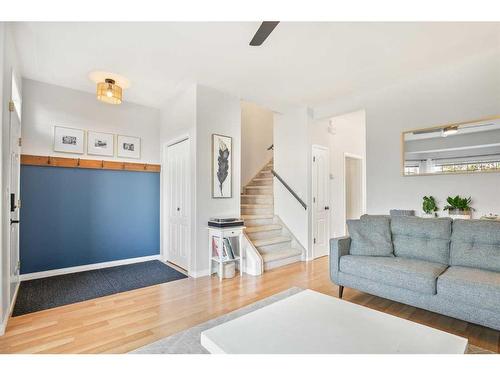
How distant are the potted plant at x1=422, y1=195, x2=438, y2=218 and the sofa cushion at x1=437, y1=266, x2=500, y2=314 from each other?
3.75 feet

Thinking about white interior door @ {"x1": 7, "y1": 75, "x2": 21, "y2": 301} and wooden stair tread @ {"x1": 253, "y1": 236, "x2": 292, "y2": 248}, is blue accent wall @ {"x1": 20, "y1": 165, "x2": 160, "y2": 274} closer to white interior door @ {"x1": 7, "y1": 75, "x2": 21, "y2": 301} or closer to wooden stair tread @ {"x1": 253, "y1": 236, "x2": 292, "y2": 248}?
white interior door @ {"x1": 7, "y1": 75, "x2": 21, "y2": 301}

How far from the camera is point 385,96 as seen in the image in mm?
3850

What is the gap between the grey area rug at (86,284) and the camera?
2.78m

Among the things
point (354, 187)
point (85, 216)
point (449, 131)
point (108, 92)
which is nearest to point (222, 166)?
point (108, 92)

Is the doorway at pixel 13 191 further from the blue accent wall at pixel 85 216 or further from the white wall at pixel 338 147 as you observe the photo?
the white wall at pixel 338 147

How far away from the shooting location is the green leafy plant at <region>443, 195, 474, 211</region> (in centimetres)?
307

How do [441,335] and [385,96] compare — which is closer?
[441,335]

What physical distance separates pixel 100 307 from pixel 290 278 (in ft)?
7.31

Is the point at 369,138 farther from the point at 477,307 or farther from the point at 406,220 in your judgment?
the point at 477,307

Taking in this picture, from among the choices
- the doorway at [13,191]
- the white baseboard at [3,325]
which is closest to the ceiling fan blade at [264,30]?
the doorway at [13,191]

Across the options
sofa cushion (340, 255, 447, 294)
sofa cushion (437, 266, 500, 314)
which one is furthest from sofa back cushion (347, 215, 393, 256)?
sofa cushion (437, 266, 500, 314)

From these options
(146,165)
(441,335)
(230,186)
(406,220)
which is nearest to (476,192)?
(406,220)

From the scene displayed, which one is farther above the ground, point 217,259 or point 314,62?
point 314,62

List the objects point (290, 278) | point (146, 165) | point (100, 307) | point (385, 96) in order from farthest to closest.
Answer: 1. point (146, 165)
2. point (385, 96)
3. point (290, 278)
4. point (100, 307)
